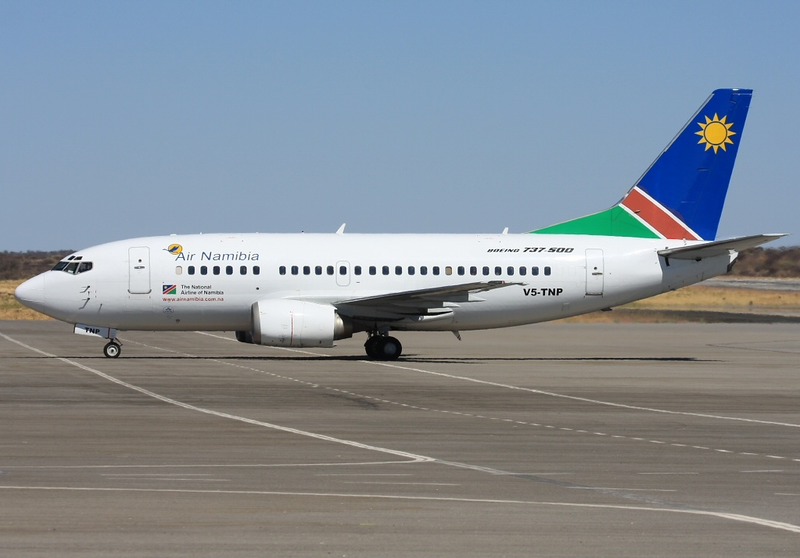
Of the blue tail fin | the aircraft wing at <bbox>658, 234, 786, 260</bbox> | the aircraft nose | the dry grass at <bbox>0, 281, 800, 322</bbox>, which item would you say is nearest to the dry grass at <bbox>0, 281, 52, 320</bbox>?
the dry grass at <bbox>0, 281, 800, 322</bbox>

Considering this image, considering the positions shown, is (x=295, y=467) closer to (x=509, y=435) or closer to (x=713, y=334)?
(x=509, y=435)

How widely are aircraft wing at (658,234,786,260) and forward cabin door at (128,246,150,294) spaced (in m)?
16.1

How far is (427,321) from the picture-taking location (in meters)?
35.6

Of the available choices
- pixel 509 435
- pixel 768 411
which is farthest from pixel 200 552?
pixel 768 411

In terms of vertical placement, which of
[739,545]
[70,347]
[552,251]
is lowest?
[739,545]

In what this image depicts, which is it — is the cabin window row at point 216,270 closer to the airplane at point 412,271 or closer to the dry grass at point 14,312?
the airplane at point 412,271

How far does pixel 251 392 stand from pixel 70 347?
18184 millimetres

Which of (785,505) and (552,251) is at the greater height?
(552,251)

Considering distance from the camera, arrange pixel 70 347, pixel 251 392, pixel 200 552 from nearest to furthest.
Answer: pixel 200 552 → pixel 251 392 → pixel 70 347

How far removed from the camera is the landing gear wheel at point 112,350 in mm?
35000

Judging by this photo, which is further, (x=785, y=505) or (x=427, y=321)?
(x=427, y=321)

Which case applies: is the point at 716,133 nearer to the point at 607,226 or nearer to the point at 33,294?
the point at 607,226

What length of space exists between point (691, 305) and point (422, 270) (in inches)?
2026

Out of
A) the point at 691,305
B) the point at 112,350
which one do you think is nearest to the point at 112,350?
the point at 112,350
